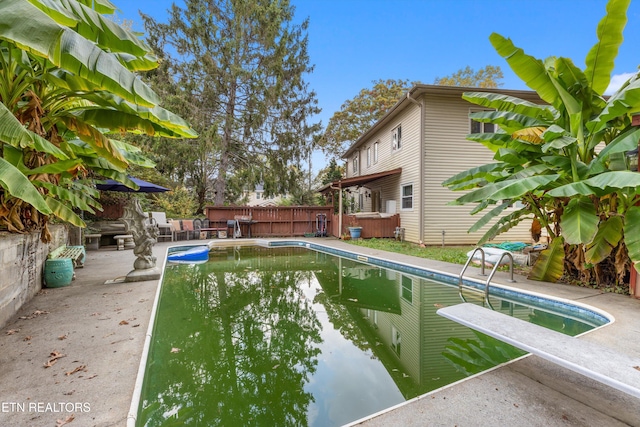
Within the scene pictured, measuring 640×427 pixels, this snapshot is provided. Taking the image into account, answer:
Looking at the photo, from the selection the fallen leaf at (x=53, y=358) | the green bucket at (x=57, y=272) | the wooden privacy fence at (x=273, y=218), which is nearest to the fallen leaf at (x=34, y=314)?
the fallen leaf at (x=53, y=358)

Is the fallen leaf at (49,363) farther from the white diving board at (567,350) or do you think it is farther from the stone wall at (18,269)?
the white diving board at (567,350)

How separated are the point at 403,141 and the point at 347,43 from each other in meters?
11.0

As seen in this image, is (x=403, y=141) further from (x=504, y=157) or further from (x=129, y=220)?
(x=129, y=220)

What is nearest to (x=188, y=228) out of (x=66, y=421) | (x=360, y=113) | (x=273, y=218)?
(x=273, y=218)

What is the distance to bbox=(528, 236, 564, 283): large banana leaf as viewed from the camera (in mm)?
5715

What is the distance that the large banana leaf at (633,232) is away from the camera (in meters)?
4.04

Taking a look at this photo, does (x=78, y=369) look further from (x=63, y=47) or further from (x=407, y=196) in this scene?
(x=407, y=196)

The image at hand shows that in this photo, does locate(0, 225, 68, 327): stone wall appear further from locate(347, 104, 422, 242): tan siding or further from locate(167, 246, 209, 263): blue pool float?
locate(347, 104, 422, 242): tan siding

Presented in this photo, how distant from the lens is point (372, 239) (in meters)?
13.3

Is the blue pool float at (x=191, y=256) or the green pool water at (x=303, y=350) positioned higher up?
the blue pool float at (x=191, y=256)

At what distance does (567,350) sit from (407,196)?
1075cm

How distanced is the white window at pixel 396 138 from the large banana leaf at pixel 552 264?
27.4 feet

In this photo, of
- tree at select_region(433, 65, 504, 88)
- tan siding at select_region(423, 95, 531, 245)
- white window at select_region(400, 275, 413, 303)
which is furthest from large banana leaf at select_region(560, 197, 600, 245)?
tree at select_region(433, 65, 504, 88)

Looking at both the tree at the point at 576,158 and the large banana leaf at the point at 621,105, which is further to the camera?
the tree at the point at 576,158
